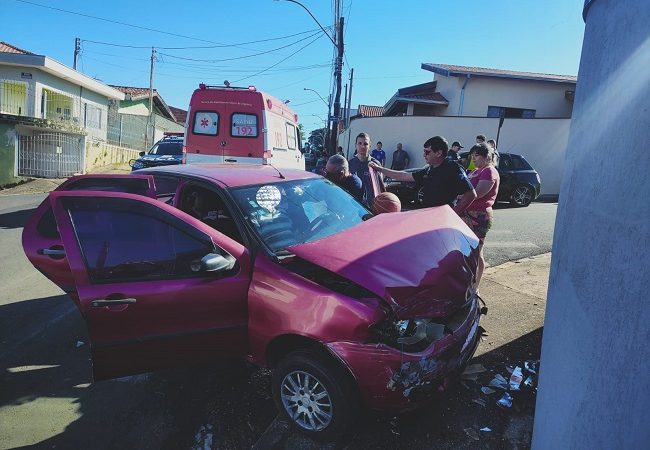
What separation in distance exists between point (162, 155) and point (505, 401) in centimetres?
1170

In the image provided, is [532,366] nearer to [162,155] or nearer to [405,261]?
[405,261]

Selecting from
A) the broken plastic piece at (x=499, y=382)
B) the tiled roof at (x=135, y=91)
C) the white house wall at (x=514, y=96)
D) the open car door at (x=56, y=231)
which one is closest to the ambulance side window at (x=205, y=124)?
the open car door at (x=56, y=231)

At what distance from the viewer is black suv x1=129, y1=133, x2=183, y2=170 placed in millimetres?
11477

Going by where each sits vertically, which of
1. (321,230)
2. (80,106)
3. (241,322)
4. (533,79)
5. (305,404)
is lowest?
(305,404)

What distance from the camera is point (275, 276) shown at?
8.99 ft

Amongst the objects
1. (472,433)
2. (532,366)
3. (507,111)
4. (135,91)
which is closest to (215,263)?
(472,433)

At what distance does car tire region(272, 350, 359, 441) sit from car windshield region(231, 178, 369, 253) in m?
0.78

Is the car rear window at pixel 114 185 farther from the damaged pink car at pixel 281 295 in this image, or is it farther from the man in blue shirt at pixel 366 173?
the man in blue shirt at pixel 366 173

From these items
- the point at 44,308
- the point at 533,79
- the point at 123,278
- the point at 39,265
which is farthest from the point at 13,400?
the point at 533,79

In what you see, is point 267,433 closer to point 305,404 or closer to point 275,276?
point 305,404

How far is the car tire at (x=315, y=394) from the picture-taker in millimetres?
2518

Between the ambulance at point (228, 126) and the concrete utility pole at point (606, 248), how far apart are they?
7677 millimetres

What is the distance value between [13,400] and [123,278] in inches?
53.8

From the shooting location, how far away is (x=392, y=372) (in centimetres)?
240
